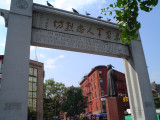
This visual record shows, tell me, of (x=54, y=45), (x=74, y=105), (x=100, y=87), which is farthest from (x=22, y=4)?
(x=100, y=87)

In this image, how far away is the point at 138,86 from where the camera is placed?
25.1 ft

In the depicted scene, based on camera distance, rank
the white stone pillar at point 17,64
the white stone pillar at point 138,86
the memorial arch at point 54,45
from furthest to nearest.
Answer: the white stone pillar at point 138,86 < the memorial arch at point 54,45 < the white stone pillar at point 17,64

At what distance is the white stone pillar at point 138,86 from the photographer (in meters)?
7.41

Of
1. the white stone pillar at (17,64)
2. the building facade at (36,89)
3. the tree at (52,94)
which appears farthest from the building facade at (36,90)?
the white stone pillar at (17,64)

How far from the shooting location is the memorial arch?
4.87 meters

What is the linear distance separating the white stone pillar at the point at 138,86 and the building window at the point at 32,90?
16.4 metres

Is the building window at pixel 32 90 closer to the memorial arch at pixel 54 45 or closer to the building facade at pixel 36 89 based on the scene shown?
the building facade at pixel 36 89

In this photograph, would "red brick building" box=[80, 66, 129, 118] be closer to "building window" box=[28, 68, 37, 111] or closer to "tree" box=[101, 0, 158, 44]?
"building window" box=[28, 68, 37, 111]

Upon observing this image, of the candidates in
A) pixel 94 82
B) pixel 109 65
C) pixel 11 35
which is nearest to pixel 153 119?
pixel 109 65

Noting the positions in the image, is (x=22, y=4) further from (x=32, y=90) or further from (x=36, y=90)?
(x=36, y=90)

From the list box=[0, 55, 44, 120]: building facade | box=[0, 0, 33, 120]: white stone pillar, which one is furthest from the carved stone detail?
box=[0, 55, 44, 120]: building facade

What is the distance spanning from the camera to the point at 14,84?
4.91m

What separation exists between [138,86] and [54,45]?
16.1 feet

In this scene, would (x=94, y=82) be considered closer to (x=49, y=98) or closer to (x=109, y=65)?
(x=49, y=98)
